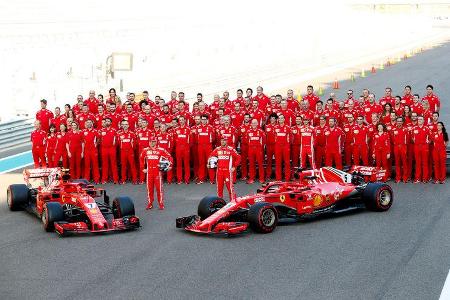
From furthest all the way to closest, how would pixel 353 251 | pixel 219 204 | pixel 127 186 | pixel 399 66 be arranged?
1. pixel 399 66
2. pixel 127 186
3. pixel 219 204
4. pixel 353 251

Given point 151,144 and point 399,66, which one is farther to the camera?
point 399,66

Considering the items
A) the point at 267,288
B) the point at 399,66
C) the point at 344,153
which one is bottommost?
the point at 267,288

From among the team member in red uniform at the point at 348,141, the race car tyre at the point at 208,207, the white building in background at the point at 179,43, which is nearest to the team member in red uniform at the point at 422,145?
the team member in red uniform at the point at 348,141

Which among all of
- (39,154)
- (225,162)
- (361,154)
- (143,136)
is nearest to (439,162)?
(361,154)

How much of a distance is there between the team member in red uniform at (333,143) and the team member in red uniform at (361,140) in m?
0.37

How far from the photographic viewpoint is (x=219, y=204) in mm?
15484

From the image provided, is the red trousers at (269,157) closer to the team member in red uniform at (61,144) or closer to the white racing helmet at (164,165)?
the white racing helmet at (164,165)

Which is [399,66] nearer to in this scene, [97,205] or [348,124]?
[348,124]

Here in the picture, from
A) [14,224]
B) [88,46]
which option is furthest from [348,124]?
[88,46]

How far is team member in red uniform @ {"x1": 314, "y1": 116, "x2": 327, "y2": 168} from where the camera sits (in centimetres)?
2044

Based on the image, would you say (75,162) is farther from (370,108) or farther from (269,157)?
(370,108)

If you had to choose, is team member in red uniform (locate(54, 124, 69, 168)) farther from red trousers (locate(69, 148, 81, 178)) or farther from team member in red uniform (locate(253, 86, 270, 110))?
team member in red uniform (locate(253, 86, 270, 110))

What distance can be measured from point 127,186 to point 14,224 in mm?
4395

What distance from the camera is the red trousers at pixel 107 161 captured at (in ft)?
66.9
